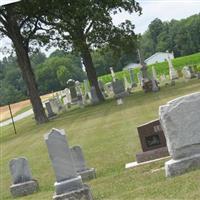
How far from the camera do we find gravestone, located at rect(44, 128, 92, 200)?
905 centimetres

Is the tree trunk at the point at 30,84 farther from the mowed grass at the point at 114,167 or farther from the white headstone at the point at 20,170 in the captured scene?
the white headstone at the point at 20,170

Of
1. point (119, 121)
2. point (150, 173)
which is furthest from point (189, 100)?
point (119, 121)

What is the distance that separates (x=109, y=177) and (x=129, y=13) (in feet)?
108

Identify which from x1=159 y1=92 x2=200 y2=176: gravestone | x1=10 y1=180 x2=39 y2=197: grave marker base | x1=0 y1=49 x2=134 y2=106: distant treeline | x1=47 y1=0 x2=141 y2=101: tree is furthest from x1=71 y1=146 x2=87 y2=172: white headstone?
x1=0 y1=49 x2=134 y2=106: distant treeline

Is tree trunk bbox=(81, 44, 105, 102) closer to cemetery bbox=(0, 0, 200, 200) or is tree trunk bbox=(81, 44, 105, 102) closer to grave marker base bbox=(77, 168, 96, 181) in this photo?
cemetery bbox=(0, 0, 200, 200)

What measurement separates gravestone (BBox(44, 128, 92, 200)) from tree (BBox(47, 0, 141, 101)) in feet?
98.2

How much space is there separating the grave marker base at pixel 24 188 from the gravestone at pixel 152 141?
2.14 m

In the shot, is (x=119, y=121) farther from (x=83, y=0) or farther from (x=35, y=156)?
(x=83, y=0)

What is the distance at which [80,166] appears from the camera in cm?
1222

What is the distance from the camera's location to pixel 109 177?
1148 centimetres

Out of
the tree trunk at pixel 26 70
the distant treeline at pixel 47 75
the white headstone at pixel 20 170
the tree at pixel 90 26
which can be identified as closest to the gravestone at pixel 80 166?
the white headstone at pixel 20 170

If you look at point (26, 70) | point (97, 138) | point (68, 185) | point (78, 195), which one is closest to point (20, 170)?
point (68, 185)

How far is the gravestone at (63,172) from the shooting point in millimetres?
9055

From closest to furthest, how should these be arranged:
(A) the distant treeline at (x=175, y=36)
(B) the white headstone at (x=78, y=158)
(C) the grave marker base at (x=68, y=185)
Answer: (C) the grave marker base at (x=68, y=185) → (B) the white headstone at (x=78, y=158) → (A) the distant treeline at (x=175, y=36)
